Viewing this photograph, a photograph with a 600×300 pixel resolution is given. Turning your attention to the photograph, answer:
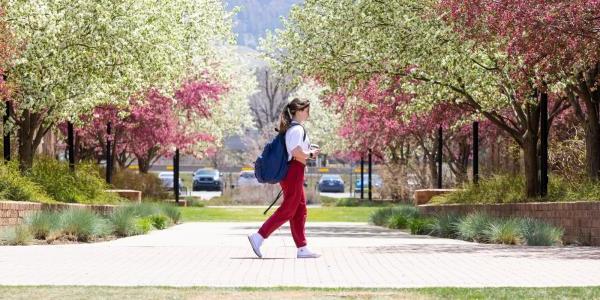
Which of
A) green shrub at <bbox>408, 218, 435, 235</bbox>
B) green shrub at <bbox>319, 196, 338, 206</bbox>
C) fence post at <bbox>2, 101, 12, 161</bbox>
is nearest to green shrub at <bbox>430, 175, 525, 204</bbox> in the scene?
green shrub at <bbox>408, 218, 435, 235</bbox>

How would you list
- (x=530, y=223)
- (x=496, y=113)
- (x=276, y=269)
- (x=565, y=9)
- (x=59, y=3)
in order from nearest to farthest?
(x=276, y=269) → (x=565, y=9) → (x=530, y=223) → (x=59, y=3) → (x=496, y=113)

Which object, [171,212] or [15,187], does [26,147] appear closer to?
[171,212]

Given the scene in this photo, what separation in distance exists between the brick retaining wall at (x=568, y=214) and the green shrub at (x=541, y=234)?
28 cm

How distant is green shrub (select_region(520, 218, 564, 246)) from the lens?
18391mm

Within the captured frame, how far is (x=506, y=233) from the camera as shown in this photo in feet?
61.7

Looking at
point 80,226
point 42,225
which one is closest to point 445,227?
point 80,226

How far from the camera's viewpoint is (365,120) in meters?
41.1

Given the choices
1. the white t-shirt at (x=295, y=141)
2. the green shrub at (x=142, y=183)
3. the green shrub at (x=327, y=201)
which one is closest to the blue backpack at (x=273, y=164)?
the white t-shirt at (x=295, y=141)

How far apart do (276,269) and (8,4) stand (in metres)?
12.6

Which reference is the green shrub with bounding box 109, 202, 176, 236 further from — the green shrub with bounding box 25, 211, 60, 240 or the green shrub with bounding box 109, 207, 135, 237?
the green shrub with bounding box 25, 211, 60, 240

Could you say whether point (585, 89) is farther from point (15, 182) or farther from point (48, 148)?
point (48, 148)

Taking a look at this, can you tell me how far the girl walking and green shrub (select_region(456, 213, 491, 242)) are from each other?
636cm

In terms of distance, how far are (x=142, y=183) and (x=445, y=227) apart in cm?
2430

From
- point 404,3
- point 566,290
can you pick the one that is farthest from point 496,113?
point 566,290
